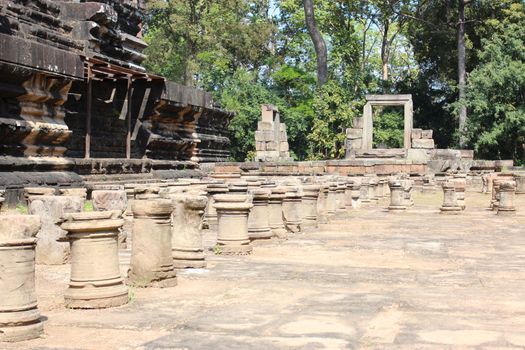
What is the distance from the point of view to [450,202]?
19250mm

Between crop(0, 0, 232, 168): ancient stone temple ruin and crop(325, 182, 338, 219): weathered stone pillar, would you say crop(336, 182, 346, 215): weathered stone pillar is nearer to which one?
crop(325, 182, 338, 219): weathered stone pillar

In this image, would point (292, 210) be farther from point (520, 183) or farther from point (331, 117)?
point (331, 117)

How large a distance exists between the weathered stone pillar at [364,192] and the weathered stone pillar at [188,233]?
15.3 m

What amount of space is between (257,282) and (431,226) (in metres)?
8.43

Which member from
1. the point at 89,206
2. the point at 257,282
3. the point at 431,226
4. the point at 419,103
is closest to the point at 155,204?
the point at 257,282

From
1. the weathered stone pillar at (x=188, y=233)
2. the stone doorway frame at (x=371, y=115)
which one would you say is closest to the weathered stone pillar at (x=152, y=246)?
the weathered stone pillar at (x=188, y=233)

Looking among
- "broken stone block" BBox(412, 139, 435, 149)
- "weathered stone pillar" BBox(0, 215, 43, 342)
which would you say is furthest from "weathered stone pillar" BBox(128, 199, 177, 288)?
"broken stone block" BBox(412, 139, 435, 149)

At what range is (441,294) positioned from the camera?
688 cm

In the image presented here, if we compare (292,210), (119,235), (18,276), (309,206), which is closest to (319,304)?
(18,276)

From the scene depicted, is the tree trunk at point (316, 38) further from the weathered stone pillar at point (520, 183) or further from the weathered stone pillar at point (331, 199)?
the weathered stone pillar at point (331, 199)

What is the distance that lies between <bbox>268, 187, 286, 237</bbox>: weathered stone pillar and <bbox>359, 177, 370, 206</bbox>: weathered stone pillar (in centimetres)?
1119

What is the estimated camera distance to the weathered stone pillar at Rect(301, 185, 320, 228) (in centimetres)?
1432

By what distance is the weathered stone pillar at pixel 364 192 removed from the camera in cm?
2383

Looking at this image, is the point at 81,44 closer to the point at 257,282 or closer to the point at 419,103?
the point at 257,282
